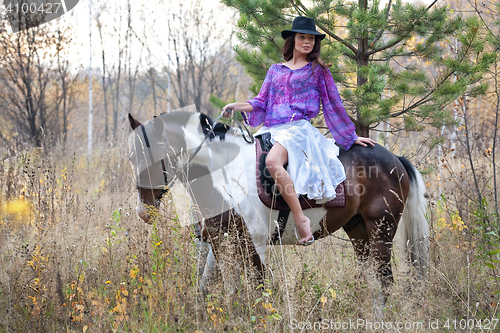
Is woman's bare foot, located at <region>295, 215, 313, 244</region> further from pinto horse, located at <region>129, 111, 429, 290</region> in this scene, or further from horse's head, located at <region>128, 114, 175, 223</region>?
horse's head, located at <region>128, 114, 175, 223</region>

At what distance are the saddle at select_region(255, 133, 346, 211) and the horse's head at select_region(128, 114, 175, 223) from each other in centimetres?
75

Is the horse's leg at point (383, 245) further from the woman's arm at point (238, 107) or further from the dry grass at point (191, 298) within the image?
the woman's arm at point (238, 107)

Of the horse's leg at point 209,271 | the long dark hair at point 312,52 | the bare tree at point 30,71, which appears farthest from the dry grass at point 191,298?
the bare tree at point 30,71

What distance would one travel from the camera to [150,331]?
2355mm

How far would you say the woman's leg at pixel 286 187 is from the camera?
2777 millimetres

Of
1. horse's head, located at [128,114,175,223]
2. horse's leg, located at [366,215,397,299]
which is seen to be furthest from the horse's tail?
horse's head, located at [128,114,175,223]

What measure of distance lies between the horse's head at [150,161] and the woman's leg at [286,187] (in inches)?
32.4

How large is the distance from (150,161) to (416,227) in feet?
8.00

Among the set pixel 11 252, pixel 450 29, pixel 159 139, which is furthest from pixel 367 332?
pixel 11 252

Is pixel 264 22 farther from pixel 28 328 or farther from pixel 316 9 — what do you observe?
pixel 28 328

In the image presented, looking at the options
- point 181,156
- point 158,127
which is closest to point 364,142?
point 181,156

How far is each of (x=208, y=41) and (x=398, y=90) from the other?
889 cm

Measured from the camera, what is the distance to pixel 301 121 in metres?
3.04

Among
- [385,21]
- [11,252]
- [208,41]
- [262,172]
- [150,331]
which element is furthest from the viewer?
[208,41]
